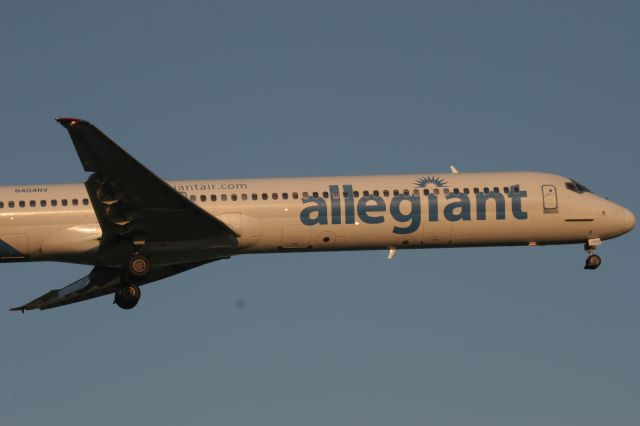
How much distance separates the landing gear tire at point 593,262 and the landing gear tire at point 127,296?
736 inches

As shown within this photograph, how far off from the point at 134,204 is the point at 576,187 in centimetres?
1881

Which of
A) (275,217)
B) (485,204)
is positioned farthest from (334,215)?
(485,204)

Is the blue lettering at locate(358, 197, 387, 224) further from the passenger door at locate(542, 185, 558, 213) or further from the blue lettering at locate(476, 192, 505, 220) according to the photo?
the passenger door at locate(542, 185, 558, 213)

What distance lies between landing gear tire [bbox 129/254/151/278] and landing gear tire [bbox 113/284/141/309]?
2.48m

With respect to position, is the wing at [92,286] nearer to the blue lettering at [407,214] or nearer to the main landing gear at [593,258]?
the blue lettering at [407,214]

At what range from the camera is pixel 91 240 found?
51.4 m

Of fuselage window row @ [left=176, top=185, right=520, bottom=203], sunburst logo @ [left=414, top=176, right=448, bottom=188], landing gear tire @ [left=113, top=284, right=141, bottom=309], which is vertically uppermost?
sunburst logo @ [left=414, top=176, right=448, bottom=188]

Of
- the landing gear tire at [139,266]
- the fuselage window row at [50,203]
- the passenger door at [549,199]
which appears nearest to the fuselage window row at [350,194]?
the passenger door at [549,199]

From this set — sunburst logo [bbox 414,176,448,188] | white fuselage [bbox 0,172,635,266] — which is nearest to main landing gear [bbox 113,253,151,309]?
white fuselage [bbox 0,172,635,266]

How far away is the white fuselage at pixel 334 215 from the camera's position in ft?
169

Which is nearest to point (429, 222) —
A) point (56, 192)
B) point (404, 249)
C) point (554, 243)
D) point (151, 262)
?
point (404, 249)

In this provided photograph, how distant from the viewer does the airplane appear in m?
50.4

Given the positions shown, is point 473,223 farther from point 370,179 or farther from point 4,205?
point 4,205

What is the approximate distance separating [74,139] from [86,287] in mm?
12369
